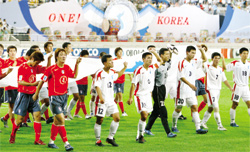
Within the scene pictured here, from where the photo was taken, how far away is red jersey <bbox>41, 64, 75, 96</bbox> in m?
7.51

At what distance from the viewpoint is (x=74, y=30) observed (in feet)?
128

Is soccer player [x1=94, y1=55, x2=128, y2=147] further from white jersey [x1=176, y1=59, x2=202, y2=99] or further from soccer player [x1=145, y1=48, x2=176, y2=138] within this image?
white jersey [x1=176, y1=59, x2=202, y2=99]

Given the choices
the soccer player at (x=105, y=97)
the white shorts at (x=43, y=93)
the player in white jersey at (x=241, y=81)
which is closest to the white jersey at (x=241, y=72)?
the player in white jersey at (x=241, y=81)

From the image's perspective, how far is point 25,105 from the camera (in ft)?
26.0

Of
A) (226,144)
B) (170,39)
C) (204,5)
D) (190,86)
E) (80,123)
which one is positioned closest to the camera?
(226,144)

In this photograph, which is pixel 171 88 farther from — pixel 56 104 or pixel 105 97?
pixel 56 104

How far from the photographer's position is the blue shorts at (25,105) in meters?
7.91

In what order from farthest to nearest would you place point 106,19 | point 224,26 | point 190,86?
point 224,26
point 106,19
point 190,86

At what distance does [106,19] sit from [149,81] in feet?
102

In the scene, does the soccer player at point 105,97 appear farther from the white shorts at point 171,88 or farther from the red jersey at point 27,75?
the white shorts at point 171,88

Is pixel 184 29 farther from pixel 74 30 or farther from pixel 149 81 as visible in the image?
pixel 149 81

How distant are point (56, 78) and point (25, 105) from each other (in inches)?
36.1

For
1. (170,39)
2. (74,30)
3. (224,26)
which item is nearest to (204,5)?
(224,26)

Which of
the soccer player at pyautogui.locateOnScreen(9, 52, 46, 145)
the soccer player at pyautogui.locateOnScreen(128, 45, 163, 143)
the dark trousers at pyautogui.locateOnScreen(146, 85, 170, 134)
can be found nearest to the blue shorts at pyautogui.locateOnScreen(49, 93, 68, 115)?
the soccer player at pyautogui.locateOnScreen(9, 52, 46, 145)
